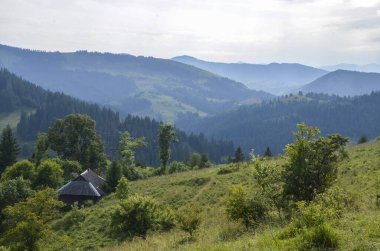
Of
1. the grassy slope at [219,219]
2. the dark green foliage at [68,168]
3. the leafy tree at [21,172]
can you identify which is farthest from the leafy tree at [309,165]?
the dark green foliage at [68,168]

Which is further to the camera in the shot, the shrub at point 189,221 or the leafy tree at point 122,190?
the leafy tree at point 122,190

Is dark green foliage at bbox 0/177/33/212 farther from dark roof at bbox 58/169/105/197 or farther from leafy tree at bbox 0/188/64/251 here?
leafy tree at bbox 0/188/64/251

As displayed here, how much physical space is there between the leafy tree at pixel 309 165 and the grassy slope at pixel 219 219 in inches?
69.4

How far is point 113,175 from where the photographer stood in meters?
62.6

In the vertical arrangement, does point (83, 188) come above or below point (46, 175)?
below

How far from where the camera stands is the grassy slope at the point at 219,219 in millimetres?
10470

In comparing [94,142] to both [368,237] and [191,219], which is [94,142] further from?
[368,237]

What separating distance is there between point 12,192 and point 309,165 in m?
47.9

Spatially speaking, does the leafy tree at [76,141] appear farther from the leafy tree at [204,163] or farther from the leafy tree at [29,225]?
the leafy tree at [29,225]

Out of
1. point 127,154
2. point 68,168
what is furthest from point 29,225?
point 127,154

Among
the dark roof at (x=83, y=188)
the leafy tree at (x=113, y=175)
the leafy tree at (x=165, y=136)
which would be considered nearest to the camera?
the dark roof at (x=83, y=188)

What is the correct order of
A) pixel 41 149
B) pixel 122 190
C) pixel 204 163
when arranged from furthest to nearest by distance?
pixel 204 163 → pixel 41 149 → pixel 122 190

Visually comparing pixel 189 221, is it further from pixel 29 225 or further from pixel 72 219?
pixel 72 219

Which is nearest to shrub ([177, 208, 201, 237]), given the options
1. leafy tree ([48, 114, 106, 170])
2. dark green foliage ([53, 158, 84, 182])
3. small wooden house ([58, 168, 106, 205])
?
small wooden house ([58, 168, 106, 205])
